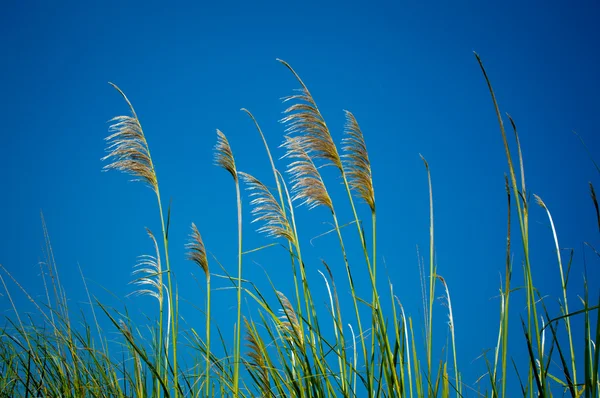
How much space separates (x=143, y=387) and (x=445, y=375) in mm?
1371

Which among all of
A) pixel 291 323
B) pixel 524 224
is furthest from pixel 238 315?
pixel 524 224

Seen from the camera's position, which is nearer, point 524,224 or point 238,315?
point 524,224

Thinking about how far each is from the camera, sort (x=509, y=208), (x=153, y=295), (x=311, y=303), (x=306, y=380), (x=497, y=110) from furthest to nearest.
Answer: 1. (x=153, y=295)
2. (x=311, y=303)
3. (x=306, y=380)
4. (x=509, y=208)
5. (x=497, y=110)

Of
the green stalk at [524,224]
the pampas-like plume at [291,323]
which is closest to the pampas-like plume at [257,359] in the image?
the pampas-like plume at [291,323]

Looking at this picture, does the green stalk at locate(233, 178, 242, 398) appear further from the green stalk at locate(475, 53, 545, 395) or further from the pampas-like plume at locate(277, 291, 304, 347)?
the green stalk at locate(475, 53, 545, 395)

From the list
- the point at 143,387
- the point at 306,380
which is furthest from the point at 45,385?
the point at 306,380

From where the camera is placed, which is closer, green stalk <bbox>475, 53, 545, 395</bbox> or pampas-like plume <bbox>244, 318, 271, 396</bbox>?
green stalk <bbox>475, 53, 545, 395</bbox>

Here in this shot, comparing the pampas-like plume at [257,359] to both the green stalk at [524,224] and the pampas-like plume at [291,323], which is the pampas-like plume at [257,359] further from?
the green stalk at [524,224]

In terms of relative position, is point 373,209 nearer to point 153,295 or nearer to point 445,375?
point 445,375

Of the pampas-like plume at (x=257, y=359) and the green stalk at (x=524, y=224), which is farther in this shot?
the pampas-like plume at (x=257, y=359)

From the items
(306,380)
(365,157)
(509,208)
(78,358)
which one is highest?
(365,157)

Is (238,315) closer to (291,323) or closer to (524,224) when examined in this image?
(291,323)

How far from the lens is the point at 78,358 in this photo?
2641mm

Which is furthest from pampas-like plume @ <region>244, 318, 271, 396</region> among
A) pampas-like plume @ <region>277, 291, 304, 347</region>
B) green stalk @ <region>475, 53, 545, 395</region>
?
green stalk @ <region>475, 53, 545, 395</region>
